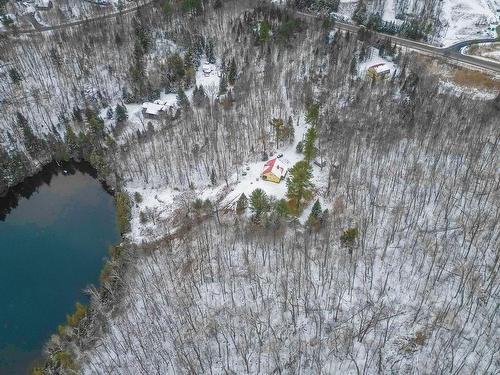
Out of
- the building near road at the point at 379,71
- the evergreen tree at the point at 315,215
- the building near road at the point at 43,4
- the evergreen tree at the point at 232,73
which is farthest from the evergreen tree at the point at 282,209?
the building near road at the point at 43,4

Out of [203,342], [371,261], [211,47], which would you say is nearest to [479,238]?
[371,261]

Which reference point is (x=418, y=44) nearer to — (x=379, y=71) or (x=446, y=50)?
(x=446, y=50)

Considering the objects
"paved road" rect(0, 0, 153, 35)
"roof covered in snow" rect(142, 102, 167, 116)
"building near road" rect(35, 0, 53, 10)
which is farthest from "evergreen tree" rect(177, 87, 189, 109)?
"building near road" rect(35, 0, 53, 10)

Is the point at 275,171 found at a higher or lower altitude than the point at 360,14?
lower

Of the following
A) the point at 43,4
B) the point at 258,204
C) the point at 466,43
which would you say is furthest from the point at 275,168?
the point at 43,4

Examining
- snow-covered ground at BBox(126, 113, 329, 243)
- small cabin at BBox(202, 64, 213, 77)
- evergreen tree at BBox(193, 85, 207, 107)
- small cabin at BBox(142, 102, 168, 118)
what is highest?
small cabin at BBox(202, 64, 213, 77)

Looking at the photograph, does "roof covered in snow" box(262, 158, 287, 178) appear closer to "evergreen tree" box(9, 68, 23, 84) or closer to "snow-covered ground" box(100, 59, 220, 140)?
"snow-covered ground" box(100, 59, 220, 140)

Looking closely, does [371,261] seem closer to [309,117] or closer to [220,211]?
[220,211]

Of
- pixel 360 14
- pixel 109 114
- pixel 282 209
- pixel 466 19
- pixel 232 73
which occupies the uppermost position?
pixel 360 14
